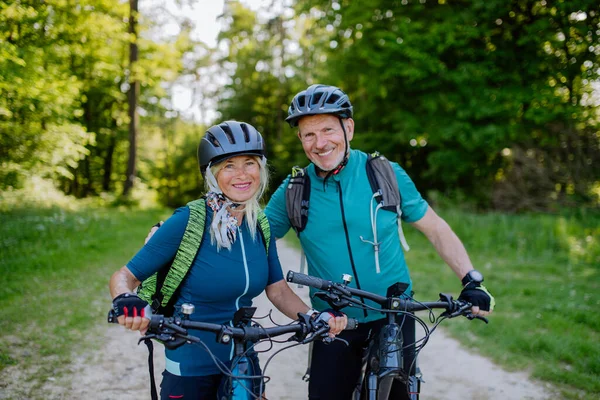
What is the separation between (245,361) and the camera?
95.7 inches

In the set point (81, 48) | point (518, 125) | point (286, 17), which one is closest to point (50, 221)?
point (81, 48)

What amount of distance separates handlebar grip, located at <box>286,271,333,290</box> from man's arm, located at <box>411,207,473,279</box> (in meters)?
1.05

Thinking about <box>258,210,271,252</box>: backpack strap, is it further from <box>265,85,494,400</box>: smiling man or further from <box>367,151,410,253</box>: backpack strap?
<box>367,151,410,253</box>: backpack strap

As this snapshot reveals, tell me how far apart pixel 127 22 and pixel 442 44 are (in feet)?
41.0

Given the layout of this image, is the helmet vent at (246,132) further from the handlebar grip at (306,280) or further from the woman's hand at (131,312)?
the woman's hand at (131,312)

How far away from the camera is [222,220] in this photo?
264cm

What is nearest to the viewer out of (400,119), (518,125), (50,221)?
(50,221)

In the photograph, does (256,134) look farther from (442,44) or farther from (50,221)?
(442,44)

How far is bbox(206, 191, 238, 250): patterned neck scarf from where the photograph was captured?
262 cm

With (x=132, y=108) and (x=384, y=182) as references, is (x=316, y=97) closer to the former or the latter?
(x=384, y=182)

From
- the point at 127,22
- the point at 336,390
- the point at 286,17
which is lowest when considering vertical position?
the point at 336,390

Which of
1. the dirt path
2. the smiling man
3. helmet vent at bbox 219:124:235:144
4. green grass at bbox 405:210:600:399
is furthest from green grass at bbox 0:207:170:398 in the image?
green grass at bbox 405:210:600:399

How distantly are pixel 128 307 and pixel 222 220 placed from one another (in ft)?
2.40

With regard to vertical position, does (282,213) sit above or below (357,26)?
below
